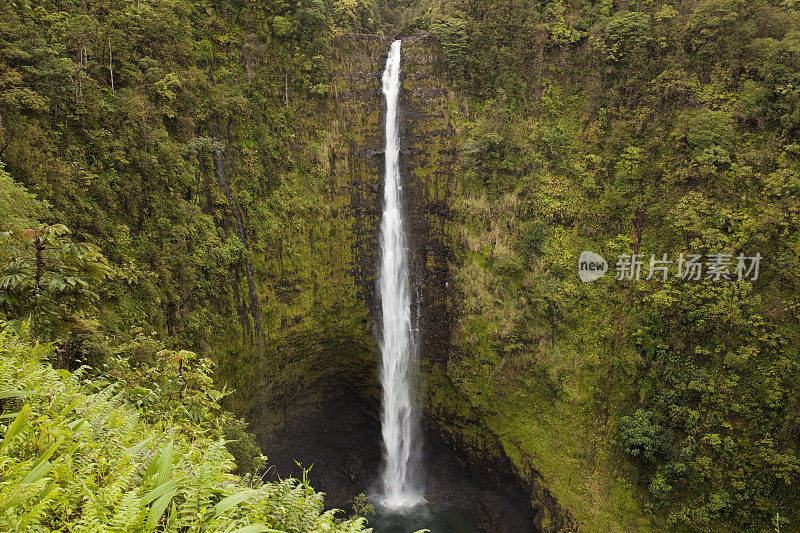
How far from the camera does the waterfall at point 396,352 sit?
1631 cm

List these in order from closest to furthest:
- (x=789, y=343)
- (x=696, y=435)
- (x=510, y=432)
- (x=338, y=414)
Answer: (x=789, y=343), (x=696, y=435), (x=510, y=432), (x=338, y=414)

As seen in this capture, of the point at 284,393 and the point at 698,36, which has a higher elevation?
the point at 698,36

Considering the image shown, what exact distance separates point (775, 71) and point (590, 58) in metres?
5.75

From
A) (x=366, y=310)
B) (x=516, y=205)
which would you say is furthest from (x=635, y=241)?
(x=366, y=310)

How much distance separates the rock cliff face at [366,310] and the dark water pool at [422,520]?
0.55m

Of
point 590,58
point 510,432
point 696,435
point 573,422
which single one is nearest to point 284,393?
point 510,432

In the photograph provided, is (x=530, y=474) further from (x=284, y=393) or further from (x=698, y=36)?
(x=698, y=36)

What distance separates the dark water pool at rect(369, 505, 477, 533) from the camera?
1402cm

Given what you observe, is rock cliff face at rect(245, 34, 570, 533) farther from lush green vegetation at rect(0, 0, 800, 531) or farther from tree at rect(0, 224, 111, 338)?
tree at rect(0, 224, 111, 338)

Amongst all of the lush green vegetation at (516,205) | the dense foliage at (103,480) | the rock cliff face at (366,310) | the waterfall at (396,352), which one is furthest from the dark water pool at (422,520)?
the dense foliage at (103,480)

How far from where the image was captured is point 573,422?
43.4 ft

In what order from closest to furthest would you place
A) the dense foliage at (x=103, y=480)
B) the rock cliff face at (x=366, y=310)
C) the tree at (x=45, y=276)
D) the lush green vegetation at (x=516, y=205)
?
the dense foliage at (x=103, y=480) → the tree at (x=45, y=276) → the lush green vegetation at (x=516, y=205) → the rock cliff face at (x=366, y=310)

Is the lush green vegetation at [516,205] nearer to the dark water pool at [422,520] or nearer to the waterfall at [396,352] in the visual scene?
the waterfall at [396,352]

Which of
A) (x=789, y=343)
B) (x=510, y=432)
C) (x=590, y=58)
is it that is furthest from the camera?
(x=590, y=58)
